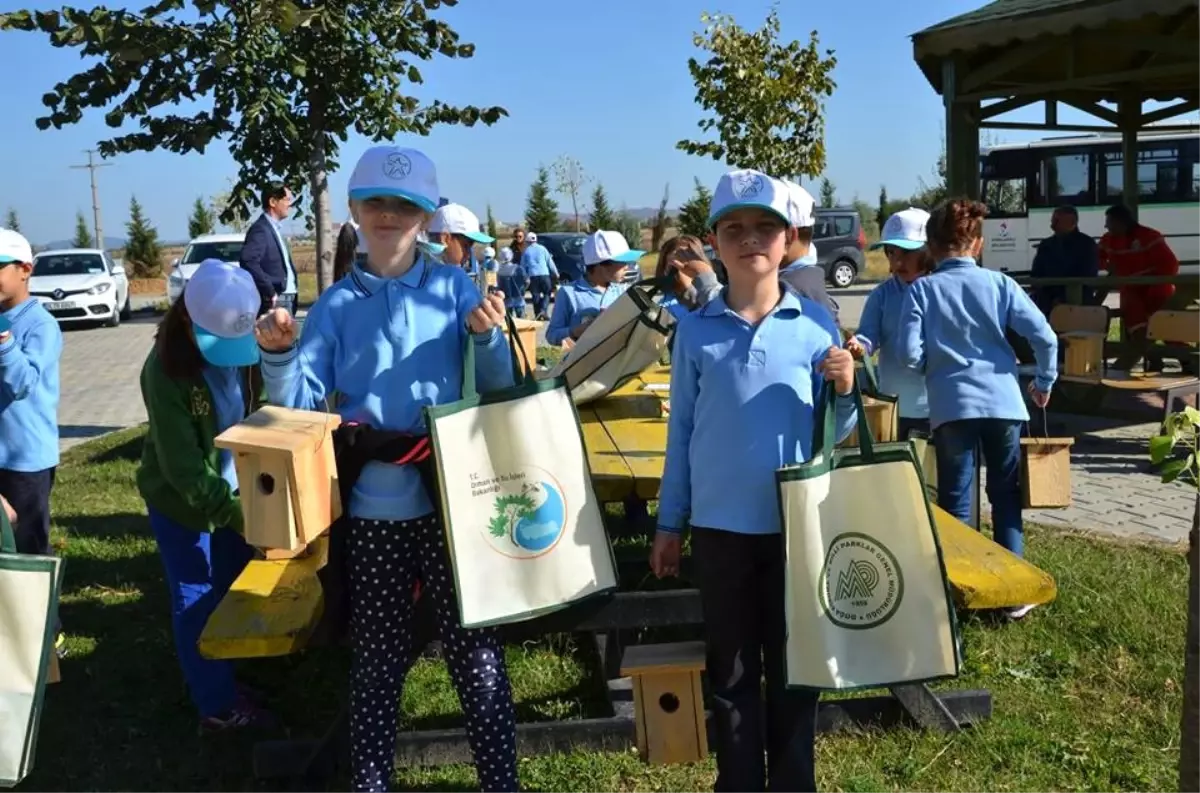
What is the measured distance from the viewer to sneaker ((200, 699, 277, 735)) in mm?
3660

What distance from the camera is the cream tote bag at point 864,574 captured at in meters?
2.47

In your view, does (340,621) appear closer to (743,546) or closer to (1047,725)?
(743,546)

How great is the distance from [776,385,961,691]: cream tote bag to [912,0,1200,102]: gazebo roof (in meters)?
5.97

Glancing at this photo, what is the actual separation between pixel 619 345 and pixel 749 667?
6.16 feet

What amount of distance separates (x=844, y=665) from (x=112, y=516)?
5516mm

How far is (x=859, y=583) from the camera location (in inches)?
99.0

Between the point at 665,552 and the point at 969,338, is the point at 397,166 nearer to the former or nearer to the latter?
the point at 665,552

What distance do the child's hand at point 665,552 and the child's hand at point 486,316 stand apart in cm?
66

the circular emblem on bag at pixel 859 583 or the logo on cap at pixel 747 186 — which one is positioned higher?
the logo on cap at pixel 747 186

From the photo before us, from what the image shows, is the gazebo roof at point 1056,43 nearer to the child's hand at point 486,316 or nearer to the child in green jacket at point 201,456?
the child's hand at point 486,316

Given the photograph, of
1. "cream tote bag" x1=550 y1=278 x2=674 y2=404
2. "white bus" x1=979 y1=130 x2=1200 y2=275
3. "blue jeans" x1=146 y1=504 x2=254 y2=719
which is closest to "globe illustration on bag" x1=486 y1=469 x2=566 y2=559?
"blue jeans" x1=146 y1=504 x2=254 y2=719

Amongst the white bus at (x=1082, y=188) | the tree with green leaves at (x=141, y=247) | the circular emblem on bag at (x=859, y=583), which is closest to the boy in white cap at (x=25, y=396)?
the circular emblem on bag at (x=859, y=583)

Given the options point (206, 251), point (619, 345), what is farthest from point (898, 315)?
point (206, 251)

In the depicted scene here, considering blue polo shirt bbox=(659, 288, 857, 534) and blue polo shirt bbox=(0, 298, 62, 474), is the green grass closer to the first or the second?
blue polo shirt bbox=(0, 298, 62, 474)
